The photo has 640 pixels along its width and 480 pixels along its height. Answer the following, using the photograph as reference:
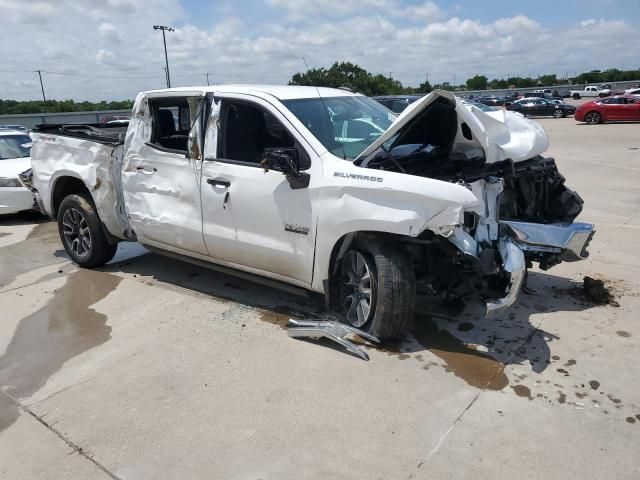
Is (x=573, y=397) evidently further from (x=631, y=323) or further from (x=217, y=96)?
(x=217, y=96)

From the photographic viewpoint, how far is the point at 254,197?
4297 mm

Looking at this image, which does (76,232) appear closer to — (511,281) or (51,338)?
(51,338)

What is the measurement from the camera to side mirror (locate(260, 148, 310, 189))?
152 inches

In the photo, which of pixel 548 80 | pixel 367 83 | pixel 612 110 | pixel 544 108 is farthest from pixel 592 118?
pixel 548 80

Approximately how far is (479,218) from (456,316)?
1.16 meters

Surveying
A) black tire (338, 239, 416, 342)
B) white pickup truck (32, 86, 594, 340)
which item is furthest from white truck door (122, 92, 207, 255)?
black tire (338, 239, 416, 342)

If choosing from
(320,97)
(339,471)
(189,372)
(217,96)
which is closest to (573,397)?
(339,471)

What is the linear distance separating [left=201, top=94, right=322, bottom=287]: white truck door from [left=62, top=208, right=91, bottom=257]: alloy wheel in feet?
6.87

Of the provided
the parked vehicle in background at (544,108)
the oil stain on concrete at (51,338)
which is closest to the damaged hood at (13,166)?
the oil stain on concrete at (51,338)

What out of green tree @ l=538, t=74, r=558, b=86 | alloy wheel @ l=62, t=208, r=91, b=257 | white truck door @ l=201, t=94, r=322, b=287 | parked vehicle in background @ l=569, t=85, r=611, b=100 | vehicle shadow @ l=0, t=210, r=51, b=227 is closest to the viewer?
white truck door @ l=201, t=94, r=322, b=287

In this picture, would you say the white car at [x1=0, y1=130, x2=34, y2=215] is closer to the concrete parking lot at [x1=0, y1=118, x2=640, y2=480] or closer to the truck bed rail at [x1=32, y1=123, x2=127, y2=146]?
the truck bed rail at [x1=32, y1=123, x2=127, y2=146]

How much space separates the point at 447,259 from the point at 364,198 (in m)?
0.79

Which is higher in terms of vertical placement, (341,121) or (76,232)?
(341,121)

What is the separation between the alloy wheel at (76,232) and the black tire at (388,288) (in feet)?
11.8
